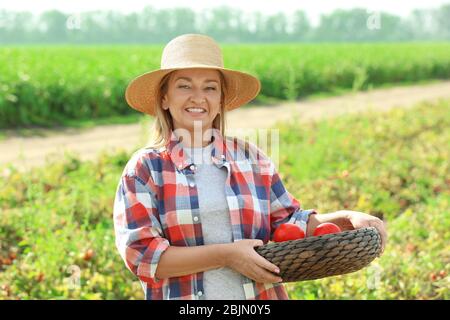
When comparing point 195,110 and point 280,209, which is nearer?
point 195,110

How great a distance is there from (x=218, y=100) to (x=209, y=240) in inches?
17.4

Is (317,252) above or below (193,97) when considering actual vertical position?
below

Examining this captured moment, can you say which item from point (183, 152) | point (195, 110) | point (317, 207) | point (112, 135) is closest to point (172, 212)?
point (183, 152)

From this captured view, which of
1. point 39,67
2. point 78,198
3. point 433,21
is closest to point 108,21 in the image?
point 433,21

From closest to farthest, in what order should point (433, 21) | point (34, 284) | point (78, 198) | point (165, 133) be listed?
point (165, 133) < point (34, 284) < point (78, 198) < point (433, 21)

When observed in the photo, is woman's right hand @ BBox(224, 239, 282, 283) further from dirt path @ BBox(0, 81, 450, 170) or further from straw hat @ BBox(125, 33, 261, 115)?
dirt path @ BBox(0, 81, 450, 170)

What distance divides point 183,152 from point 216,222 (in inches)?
9.6

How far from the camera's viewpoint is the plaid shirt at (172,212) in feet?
6.79

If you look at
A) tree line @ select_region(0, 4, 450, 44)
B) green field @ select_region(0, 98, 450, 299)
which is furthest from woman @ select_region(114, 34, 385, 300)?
tree line @ select_region(0, 4, 450, 44)

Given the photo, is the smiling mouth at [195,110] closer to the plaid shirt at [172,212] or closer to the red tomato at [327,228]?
the plaid shirt at [172,212]

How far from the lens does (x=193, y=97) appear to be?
7.18ft

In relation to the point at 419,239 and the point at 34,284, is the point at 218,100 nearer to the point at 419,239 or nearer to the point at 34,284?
the point at 34,284

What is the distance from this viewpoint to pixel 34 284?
12.9 ft

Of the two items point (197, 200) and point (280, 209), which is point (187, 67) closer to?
point (197, 200)
